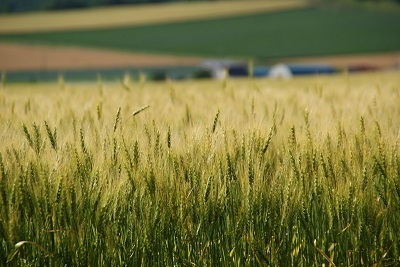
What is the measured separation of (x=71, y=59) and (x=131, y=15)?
2882 centimetres

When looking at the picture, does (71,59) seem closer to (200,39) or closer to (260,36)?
(200,39)

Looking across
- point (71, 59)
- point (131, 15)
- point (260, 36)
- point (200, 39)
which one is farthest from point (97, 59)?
point (131, 15)

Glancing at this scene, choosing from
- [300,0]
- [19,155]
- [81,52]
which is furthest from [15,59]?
[19,155]

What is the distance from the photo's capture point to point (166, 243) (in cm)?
243

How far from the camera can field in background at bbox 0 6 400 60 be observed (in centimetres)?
5984

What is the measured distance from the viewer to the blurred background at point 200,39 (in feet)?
159

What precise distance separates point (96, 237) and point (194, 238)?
0.39 meters

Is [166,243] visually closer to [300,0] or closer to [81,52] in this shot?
[81,52]

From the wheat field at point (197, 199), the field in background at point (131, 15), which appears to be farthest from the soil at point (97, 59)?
the wheat field at point (197, 199)

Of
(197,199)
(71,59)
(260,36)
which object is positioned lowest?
(71,59)

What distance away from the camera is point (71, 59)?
178 ft

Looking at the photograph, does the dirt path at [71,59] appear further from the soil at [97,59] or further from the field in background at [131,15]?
the field in background at [131,15]

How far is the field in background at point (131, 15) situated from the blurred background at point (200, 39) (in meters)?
0.14

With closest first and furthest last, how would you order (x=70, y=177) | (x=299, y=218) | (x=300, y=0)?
(x=70, y=177)
(x=299, y=218)
(x=300, y=0)
